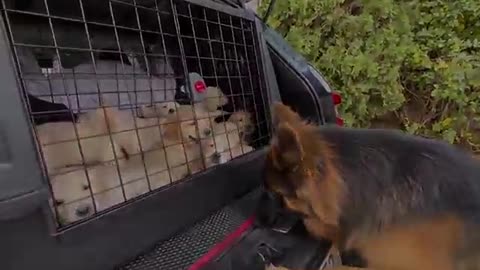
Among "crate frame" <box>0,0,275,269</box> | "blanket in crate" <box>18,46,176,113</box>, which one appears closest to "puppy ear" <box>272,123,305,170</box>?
"crate frame" <box>0,0,275,269</box>

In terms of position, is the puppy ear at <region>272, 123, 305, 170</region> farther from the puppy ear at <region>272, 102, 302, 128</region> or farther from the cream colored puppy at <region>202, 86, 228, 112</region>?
the cream colored puppy at <region>202, 86, 228, 112</region>

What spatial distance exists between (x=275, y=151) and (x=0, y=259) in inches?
30.2

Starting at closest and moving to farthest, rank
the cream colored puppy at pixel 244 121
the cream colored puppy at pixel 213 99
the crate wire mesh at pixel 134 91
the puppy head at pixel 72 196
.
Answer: the puppy head at pixel 72 196, the crate wire mesh at pixel 134 91, the cream colored puppy at pixel 213 99, the cream colored puppy at pixel 244 121

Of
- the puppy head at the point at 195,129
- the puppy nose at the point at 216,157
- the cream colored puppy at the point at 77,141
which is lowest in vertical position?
the puppy nose at the point at 216,157

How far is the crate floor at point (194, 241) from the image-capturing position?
3.95 ft

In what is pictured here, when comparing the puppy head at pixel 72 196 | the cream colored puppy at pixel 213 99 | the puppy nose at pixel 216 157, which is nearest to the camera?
the puppy head at pixel 72 196

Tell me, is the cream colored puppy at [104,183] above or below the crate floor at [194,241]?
above

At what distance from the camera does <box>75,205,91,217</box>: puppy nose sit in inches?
45.0

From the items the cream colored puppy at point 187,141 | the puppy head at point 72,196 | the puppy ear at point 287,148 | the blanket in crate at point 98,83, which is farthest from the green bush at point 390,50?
the puppy head at point 72,196

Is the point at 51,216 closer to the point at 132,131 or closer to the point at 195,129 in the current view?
the point at 132,131

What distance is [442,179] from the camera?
1.45 metres

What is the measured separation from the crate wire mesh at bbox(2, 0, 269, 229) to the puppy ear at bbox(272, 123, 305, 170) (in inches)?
12.0

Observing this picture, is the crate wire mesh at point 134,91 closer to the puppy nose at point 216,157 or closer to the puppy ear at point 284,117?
the puppy nose at point 216,157

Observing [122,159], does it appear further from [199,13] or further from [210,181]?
[199,13]
